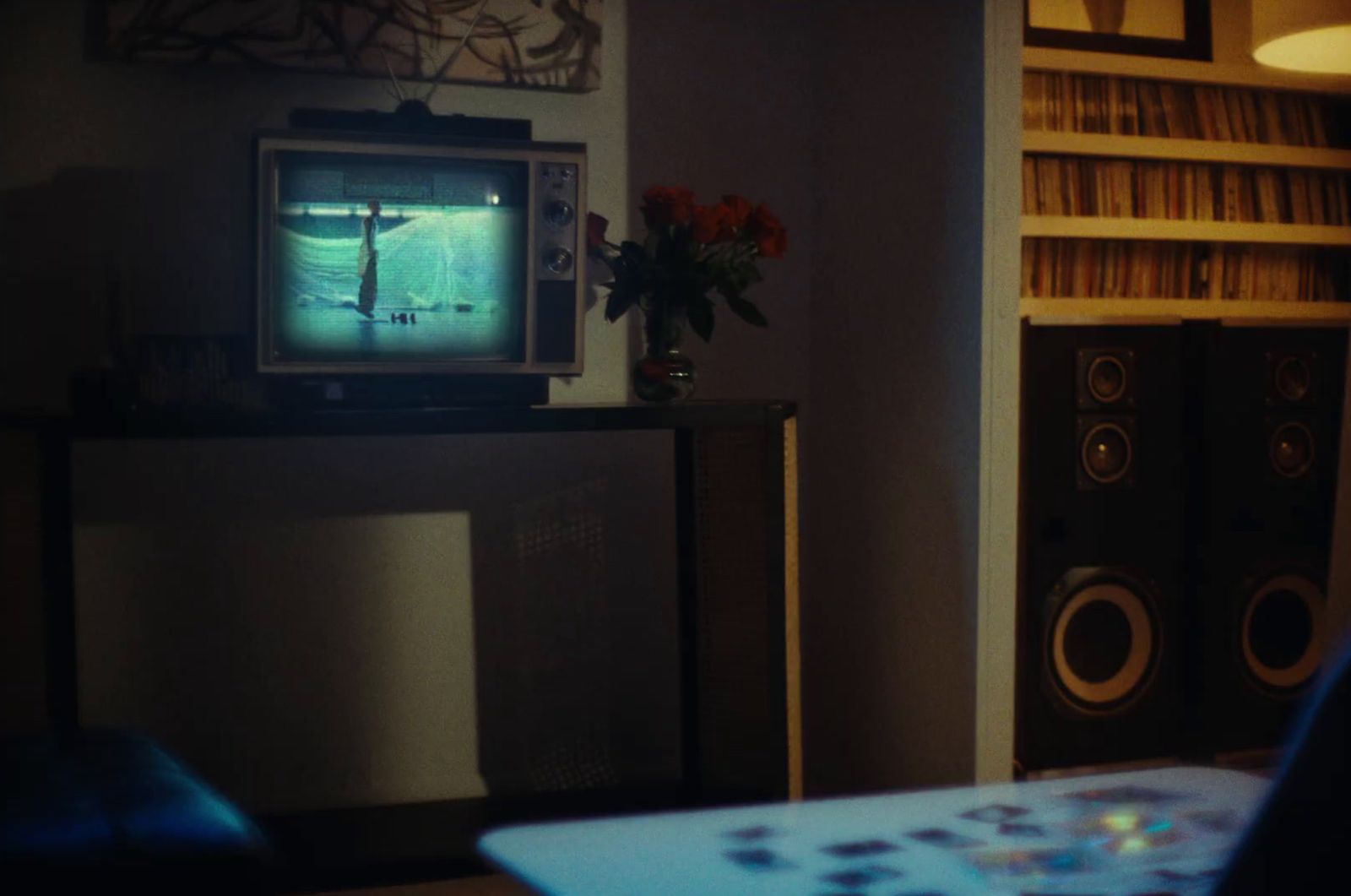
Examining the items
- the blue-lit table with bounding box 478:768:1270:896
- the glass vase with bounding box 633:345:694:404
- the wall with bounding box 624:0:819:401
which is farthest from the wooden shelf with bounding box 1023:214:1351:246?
the blue-lit table with bounding box 478:768:1270:896

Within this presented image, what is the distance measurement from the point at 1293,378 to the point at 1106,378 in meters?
0.45

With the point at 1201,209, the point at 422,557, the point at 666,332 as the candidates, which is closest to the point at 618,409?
the point at 666,332

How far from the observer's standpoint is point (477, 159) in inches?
84.8

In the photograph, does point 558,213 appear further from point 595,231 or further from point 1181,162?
point 1181,162

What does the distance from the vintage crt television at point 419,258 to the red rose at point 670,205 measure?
0.59ft

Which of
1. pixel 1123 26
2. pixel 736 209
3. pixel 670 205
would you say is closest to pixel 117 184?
pixel 670 205

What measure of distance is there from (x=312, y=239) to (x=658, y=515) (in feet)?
3.03

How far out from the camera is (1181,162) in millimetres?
2898

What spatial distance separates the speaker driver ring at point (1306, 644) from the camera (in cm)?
270

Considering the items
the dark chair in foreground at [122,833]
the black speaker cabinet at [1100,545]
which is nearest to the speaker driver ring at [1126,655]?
the black speaker cabinet at [1100,545]

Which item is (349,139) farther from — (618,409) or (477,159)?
(618,409)

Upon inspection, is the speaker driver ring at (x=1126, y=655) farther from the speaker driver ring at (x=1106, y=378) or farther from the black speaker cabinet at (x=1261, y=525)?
the speaker driver ring at (x=1106, y=378)

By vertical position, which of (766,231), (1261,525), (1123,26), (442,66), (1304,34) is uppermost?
(1123,26)

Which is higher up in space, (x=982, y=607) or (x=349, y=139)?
(x=349, y=139)
